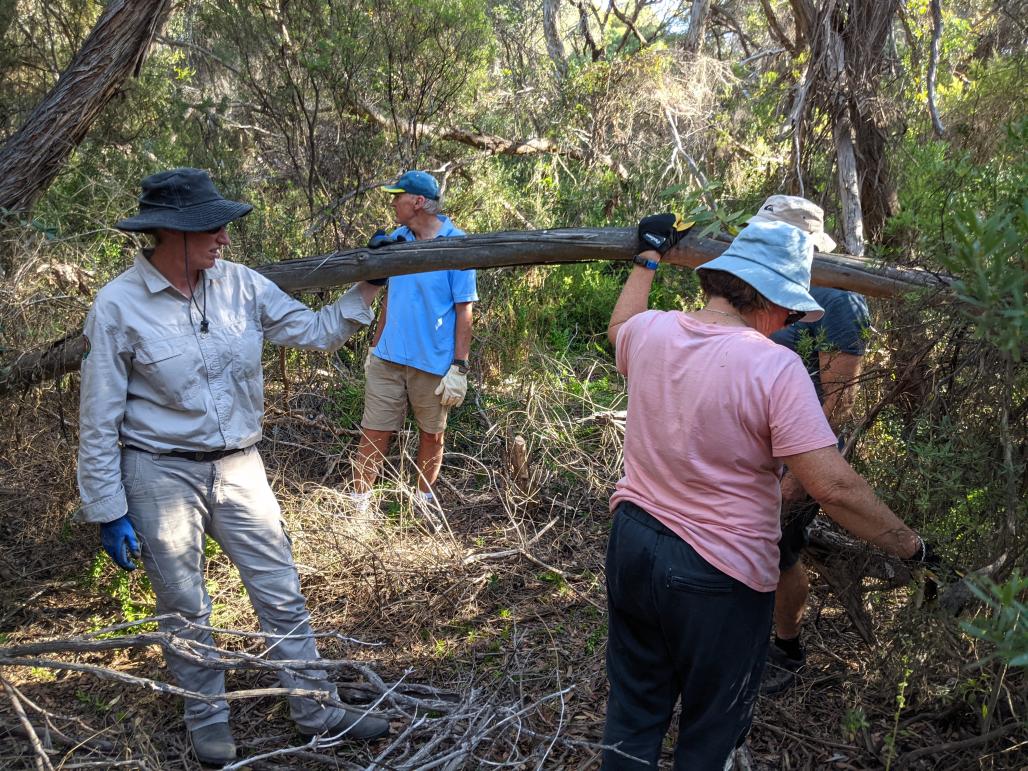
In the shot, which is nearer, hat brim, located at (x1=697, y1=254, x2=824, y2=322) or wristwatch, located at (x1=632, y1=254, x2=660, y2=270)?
hat brim, located at (x1=697, y1=254, x2=824, y2=322)

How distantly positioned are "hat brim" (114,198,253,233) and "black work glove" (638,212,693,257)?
1403 mm

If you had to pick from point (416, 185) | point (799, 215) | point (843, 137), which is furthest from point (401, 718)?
point (843, 137)

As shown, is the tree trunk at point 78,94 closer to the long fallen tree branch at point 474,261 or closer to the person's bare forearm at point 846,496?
the long fallen tree branch at point 474,261

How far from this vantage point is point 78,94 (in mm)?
4195

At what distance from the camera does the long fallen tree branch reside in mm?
3090

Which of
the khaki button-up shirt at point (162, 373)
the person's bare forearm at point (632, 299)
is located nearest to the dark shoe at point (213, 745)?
the khaki button-up shirt at point (162, 373)

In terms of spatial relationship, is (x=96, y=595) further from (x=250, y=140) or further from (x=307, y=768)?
(x=250, y=140)

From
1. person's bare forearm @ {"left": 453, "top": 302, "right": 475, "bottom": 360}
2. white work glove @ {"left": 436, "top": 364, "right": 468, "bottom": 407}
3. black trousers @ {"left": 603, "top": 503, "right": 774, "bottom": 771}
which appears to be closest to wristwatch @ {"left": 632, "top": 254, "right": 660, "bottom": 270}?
black trousers @ {"left": 603, "top": 503, "right": 774, "bottom": 771}

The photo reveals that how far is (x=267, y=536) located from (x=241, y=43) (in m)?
4.16

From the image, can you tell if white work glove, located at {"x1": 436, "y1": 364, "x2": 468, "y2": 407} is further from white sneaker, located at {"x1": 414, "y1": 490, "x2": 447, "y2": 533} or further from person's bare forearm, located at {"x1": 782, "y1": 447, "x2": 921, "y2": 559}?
person's bare forearm, located at {"x1": 782, "y1": 447, "x2": 921, "y2": 559}

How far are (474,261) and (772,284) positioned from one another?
1531 millimetres

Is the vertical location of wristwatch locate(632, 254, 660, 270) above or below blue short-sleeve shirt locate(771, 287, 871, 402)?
above

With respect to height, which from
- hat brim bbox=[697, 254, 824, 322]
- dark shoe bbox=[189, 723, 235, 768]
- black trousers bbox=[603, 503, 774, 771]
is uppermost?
hat brim bbox=[697, 254, 824, 322]

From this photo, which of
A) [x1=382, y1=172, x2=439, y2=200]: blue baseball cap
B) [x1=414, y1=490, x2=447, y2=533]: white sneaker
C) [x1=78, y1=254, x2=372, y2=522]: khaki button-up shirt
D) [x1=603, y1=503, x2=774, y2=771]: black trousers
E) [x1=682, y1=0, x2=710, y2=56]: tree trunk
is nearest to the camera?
[x1=603, y1=503, x2=774, y2=771]: black trousers
